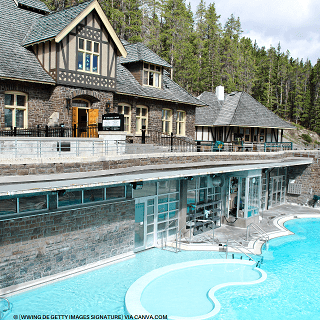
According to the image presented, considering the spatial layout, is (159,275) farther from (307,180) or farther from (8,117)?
(307,180)

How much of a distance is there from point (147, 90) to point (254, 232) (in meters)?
11.5

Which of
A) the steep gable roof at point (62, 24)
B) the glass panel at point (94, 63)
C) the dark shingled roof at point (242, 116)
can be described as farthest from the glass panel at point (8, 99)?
the dark shingled roof at point (242, 116)

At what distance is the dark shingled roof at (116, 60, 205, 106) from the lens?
21064mm

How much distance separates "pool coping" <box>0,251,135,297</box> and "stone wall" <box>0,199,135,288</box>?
11cm

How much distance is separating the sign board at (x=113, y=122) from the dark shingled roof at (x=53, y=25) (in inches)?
235

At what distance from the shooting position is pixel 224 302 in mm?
10148

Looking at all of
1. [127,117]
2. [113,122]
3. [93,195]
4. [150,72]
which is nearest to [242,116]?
[150,72]

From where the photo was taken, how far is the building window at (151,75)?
75.4ft

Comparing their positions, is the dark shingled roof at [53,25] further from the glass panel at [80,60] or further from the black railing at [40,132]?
the black railing at [40,132]

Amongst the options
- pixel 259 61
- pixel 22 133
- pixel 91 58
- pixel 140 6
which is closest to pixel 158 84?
pixel 91 58

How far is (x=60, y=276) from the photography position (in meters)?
11.0

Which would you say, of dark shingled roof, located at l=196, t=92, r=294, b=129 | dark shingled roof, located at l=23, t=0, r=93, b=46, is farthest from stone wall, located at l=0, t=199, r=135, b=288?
dark shingled roof, located at l=196, t=92, r=294, b=129

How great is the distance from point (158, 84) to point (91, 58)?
700 cm

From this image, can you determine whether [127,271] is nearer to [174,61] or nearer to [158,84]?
[158,84]
